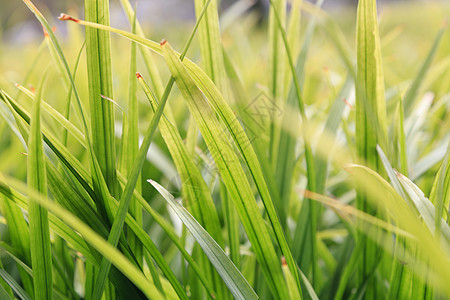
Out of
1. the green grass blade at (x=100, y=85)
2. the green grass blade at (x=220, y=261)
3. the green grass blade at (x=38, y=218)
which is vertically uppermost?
the green grass blade at (x=100, y=85)

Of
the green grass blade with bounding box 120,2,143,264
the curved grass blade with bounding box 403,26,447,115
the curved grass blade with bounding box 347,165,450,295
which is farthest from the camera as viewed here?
the curved grass blade with bounding box 403,26,447,115

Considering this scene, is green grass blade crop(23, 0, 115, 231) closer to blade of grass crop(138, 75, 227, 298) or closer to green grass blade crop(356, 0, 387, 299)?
blade of grass crop(138, 75, 227, 298)

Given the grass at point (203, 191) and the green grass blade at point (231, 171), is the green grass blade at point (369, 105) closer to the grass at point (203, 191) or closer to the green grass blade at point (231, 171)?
the grass at point (203, 191)

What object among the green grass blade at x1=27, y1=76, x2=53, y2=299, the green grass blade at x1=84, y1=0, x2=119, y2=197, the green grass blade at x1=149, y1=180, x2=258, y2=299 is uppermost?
the green grass blade at x1=84, y1=0, x2=119, y2=197

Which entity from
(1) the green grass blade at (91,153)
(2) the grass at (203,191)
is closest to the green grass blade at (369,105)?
(2) the grass at (203,191)

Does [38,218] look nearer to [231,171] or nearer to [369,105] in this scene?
[231,171]

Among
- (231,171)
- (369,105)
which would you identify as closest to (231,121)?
(231,171)

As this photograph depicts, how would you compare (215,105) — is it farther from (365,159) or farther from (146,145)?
(365,159)

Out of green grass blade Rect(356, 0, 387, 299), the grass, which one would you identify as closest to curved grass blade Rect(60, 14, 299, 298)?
the grass
